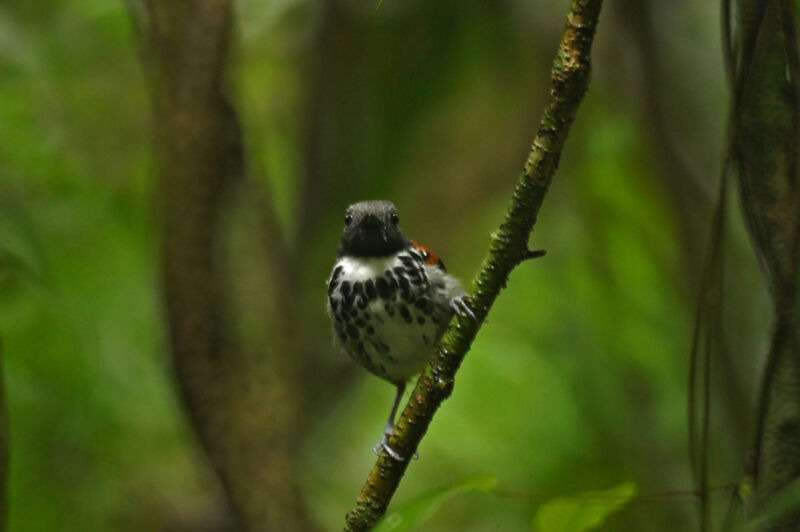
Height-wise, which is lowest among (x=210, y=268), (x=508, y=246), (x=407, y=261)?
(x=210, y=268)

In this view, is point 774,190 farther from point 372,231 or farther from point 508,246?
point 372,231

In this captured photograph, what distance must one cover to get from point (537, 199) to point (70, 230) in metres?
3.88

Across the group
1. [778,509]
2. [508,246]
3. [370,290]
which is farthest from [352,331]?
[778,509]

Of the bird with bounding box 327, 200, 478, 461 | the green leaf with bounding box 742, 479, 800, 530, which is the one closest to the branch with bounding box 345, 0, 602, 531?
the green leaf with bounding box 742, 479, 800, 530

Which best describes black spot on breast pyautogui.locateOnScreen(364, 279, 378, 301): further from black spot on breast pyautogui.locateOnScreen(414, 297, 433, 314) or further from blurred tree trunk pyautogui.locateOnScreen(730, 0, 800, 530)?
blurred tree trunk pyautogui.locateOnScreen(730, 0, 800, 530)

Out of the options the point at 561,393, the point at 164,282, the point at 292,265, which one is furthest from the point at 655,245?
the point at 164,282

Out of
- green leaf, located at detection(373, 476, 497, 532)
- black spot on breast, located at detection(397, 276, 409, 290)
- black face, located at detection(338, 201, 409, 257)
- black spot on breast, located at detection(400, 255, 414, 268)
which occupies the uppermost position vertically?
green leaf, located at detection(373, 476, 497, 532)

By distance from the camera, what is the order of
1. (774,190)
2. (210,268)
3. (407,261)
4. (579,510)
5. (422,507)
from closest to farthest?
(422,507)
(579,510)
(774,190)
(407,261)
(210,268)

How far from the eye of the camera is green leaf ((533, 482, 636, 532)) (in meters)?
1.71

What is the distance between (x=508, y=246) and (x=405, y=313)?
150cm

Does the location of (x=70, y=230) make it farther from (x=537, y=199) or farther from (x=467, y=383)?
(x=537, y=199)

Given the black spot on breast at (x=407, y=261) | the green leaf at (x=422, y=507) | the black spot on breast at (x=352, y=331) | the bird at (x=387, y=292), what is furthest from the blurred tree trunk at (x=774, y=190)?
the black spot on breast at (x=352, y=331)

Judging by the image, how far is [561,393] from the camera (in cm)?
492

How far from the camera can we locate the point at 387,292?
3307 mm
